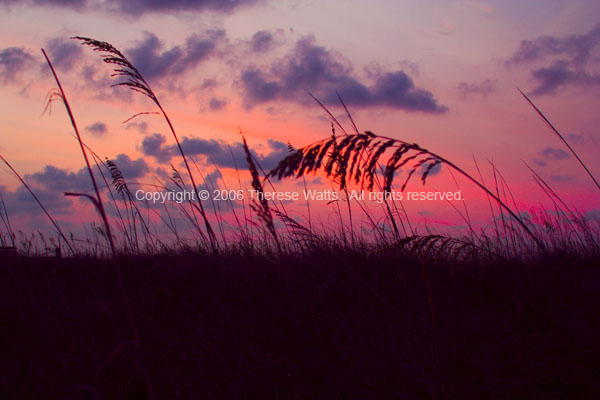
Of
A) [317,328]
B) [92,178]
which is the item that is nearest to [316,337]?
[317,328]

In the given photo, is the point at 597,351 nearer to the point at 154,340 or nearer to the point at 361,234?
the point at 154,340

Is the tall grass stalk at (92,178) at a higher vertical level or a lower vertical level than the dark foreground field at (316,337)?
higher

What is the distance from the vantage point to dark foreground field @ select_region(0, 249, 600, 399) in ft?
5.70

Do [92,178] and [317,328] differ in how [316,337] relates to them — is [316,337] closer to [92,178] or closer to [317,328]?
[317,328]

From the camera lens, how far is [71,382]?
6.79ft

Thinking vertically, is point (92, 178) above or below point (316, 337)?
above

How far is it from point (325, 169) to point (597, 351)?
133 cm

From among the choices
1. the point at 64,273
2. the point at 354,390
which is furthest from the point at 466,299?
the point at 64,273

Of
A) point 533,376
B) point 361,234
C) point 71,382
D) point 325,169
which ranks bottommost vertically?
point 533,376

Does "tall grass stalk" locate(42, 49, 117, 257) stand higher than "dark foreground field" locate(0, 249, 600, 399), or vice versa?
"tall grass stalk" locate(42, 49, 117, 257)

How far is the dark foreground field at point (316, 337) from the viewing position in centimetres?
174

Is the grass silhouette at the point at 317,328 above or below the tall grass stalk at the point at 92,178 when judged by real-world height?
below

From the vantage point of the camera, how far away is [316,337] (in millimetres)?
2242

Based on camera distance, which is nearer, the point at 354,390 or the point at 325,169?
the point at 325,169
